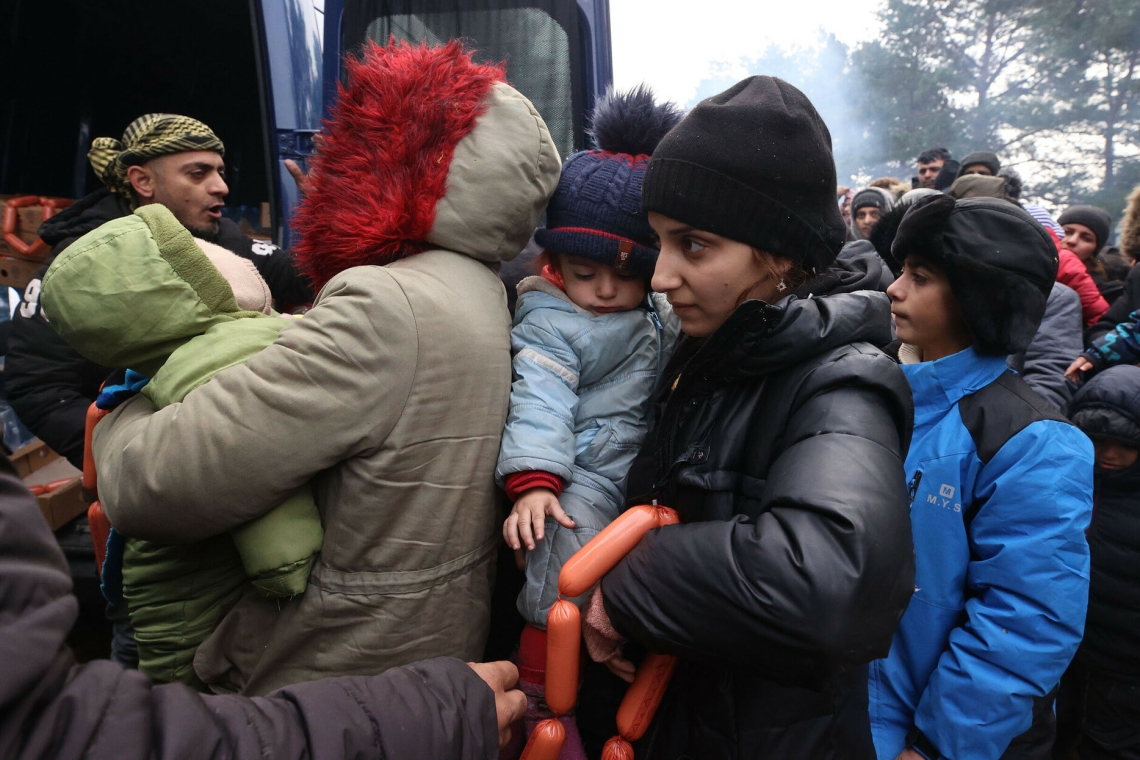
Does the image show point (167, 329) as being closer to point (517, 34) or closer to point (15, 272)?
point (517, 34)

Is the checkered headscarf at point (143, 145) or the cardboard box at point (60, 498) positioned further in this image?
the cardboard box at point (60, 498)

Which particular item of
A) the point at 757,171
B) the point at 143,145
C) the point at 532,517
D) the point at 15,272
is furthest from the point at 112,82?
the point at 757,171

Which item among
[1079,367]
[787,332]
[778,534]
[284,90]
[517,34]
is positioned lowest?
[1079,367]

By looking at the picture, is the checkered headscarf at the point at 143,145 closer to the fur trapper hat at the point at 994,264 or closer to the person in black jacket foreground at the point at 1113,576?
the fur trapper hat at the point at 994,264

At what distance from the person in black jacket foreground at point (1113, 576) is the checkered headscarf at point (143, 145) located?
4.14m

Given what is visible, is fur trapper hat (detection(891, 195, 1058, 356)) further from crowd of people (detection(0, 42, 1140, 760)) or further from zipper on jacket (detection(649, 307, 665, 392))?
zipper on jacket (detection(649, 307, 665, 392))

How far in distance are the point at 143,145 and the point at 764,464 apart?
340 centimetres

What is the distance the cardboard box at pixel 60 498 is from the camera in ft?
11.2

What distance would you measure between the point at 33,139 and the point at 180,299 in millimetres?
5605

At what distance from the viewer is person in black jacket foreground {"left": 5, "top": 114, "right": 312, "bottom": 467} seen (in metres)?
2.82

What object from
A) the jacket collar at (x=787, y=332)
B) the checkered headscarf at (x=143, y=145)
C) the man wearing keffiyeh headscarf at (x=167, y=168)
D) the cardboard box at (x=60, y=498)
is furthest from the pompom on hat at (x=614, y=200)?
the cardboard box at (x=60, y=498)

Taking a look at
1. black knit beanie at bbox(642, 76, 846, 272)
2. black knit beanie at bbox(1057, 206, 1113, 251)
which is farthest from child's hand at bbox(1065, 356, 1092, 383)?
black knit beanie at bbox(642, 76, 846, 272)

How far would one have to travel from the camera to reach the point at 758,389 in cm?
125

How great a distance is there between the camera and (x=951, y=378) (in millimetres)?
1771
